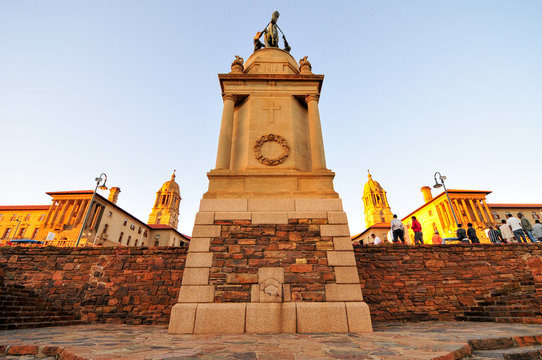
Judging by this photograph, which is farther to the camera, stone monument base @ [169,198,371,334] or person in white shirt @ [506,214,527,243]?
person in white shirt @ [506,214,527,243]

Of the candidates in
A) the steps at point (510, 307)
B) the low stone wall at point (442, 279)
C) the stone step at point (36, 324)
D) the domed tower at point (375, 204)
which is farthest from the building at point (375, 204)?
the stone step at point (36, 324)

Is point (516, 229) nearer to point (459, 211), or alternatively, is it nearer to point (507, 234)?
point (507, 234)

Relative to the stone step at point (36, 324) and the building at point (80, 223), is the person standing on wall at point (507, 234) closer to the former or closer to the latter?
the stone step at point (36, 324)

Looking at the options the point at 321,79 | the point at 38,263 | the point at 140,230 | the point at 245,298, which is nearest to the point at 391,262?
the point at 245,298

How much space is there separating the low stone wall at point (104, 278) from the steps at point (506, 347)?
8486 mm

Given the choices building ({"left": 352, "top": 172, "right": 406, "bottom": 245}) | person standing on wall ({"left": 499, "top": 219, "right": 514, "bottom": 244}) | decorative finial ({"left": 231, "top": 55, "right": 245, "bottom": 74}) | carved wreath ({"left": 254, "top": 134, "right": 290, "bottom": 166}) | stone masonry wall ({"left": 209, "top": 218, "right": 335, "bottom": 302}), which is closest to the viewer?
stone masonry wall ({"left": 209, "top": 218, "right": 335, "bottom": 302})

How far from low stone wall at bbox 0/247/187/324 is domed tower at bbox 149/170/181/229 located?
59349 millimetres

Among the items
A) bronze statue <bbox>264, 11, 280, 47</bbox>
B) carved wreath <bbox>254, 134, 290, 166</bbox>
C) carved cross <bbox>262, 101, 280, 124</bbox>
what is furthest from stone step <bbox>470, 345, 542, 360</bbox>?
bronze statue <bbox>264, 11, 280, 47</bbox>

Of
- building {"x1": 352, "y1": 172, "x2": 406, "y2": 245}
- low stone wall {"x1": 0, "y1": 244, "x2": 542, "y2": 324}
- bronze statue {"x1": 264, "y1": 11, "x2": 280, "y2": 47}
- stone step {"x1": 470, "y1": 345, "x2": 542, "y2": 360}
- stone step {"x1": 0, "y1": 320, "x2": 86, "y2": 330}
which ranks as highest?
building {"x1": 352, "y1": 172, "x2": 406, "y2": 245}

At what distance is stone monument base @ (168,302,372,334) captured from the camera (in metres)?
5.30

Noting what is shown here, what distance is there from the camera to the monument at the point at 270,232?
5445 millimetres

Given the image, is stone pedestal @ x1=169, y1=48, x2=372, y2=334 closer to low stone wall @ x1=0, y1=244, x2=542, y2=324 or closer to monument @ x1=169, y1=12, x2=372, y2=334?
monument @ x1=169, y1=12, x2=372, y2=334

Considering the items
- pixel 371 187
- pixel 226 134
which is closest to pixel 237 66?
pixel 226 134

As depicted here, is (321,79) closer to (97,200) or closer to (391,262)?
(391,262)
